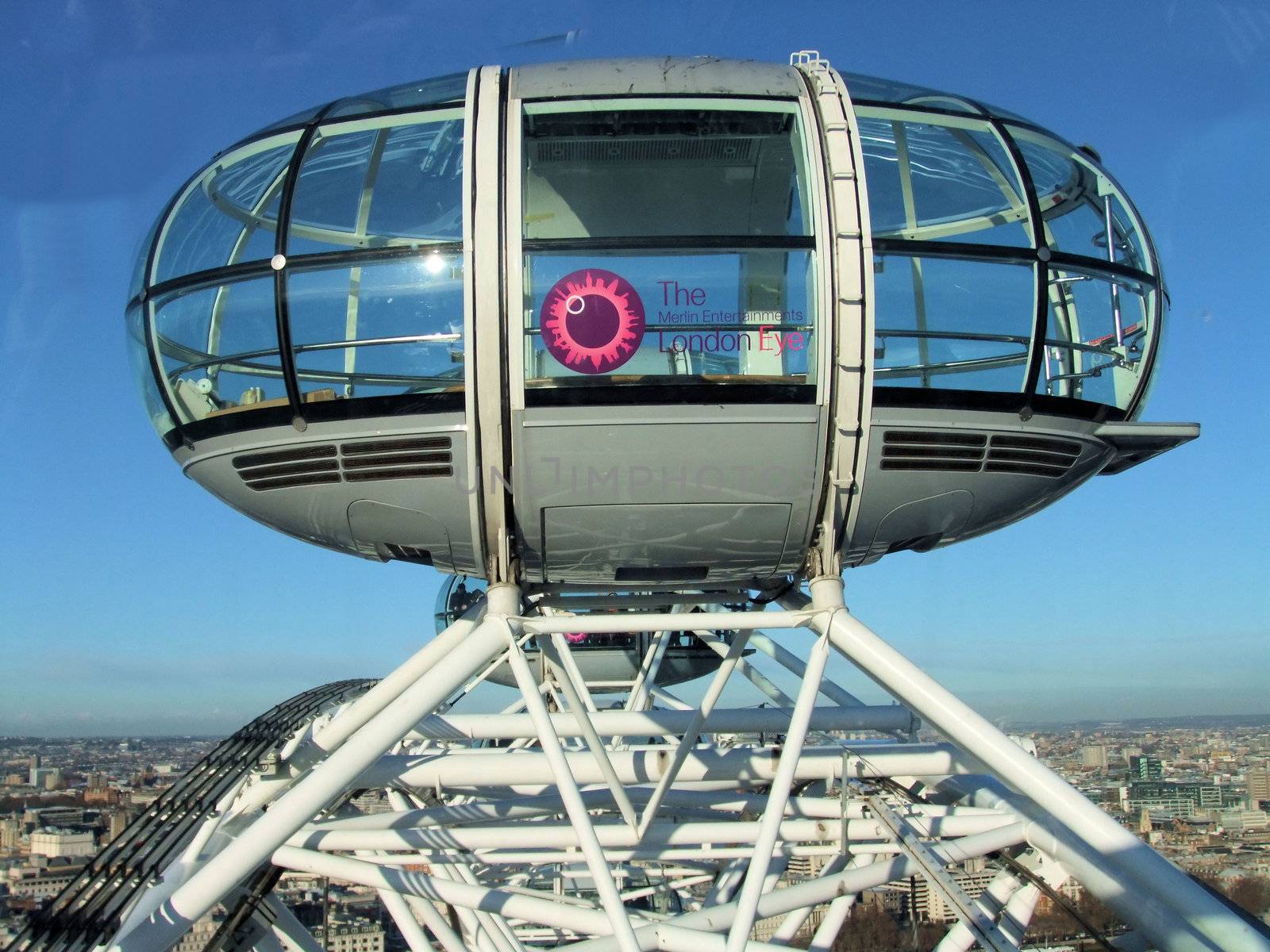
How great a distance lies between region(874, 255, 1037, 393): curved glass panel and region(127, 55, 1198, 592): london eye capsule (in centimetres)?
2

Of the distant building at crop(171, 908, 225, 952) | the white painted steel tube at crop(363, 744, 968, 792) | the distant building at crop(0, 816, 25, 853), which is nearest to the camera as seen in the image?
the white painted steel tube at crop(363, 744, 968, 792)

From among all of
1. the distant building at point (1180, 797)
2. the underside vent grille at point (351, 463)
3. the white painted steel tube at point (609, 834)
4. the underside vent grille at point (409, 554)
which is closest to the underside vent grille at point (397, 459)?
the underside vent grille at point (351, 463)

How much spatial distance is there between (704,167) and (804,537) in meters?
2.17

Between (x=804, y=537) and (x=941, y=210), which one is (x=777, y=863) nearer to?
(x=804, y=537)

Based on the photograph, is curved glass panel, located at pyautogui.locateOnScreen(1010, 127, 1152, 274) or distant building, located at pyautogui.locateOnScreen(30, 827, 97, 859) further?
distant building, located at pyautogui.locateOnScreen(30, 827, 97, 859)

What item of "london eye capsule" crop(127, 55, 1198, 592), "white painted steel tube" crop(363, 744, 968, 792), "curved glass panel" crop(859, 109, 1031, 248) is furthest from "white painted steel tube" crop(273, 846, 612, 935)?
"curved glass panel" crop(859, 109, 1031, 248)

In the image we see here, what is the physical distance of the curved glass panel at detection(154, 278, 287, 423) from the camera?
6.51 meters

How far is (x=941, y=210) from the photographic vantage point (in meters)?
6.74

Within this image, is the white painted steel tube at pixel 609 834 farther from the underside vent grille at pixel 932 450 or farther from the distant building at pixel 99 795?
the distant building at pixel 99 795

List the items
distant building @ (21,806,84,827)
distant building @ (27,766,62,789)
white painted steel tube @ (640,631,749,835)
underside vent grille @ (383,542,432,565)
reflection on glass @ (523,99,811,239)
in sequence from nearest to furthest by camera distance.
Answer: reflection on glass @ (523,99,811,239)
underside vent grille @ (383,542,432,565)
white painted steel tube @ (640,631,749,835)
distant building @ (21,806,84,827)
distant building @ (27,766,62,789)

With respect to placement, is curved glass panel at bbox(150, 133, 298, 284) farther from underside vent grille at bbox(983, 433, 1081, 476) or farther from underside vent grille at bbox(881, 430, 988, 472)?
underside vent grille at bbox(983, 433, 1081, 476)

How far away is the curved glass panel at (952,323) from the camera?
630 centimetres

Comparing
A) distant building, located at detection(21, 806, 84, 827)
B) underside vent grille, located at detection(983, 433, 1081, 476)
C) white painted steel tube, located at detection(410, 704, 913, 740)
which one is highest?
underside vent grille, located at detection(983, 433, 1081, 476)

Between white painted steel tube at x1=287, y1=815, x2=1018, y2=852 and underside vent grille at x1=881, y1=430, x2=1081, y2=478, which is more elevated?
underside vent grille at x1=881, y1=430, x2=1081, y2=478
